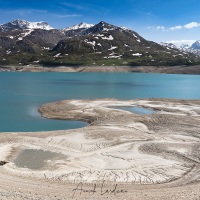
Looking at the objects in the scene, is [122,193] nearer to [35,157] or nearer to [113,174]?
[113,174]

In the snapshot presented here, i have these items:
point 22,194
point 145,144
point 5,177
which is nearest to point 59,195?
point 22,194

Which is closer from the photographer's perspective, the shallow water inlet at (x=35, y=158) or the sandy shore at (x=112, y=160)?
the sandy shore at (x=112, y=160)

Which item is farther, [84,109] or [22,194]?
[84,109]

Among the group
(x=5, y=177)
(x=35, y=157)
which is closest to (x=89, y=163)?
(x=35, y=157)

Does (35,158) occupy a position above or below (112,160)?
below

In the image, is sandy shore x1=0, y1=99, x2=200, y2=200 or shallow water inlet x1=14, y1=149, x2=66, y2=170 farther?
shallow water inlet x1=14, y1=149, x2=66, y2=170

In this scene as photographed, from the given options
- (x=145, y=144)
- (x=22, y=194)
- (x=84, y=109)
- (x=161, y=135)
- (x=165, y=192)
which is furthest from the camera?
(x=84, y=109)

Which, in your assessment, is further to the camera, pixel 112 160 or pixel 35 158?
pixel 35 158

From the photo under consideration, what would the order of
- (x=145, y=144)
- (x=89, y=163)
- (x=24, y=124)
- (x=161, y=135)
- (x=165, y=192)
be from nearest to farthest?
(x=165, y=192), (x=89, y=163), (x=145, y=144), (x=161, y=135), (x=24, y=124)
